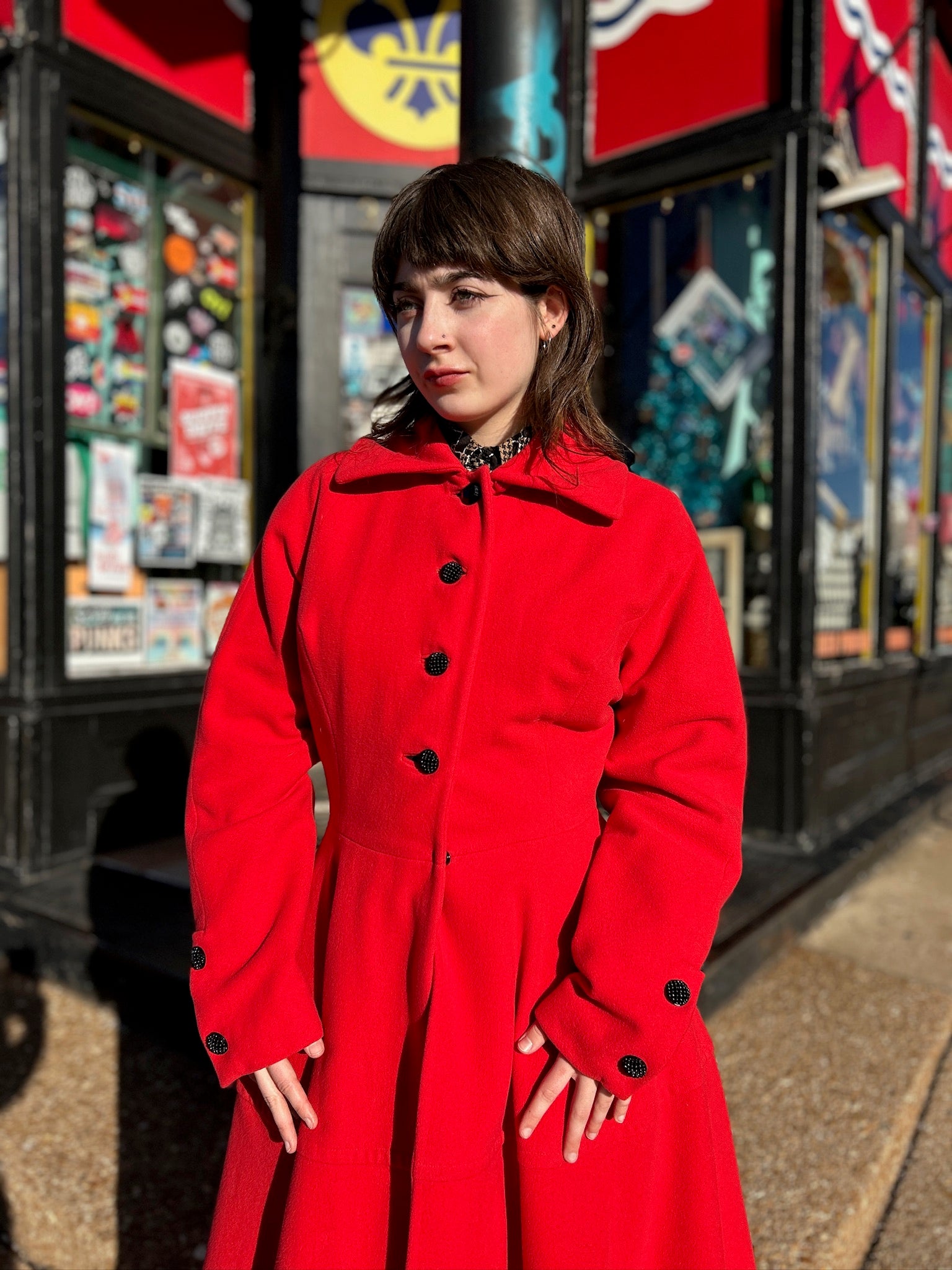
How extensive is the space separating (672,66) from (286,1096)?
4778 mm

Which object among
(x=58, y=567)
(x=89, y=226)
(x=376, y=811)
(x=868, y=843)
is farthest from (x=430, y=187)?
(x=868, y=843)

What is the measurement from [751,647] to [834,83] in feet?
8.69

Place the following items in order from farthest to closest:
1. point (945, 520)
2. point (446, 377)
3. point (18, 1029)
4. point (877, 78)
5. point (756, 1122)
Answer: point (945, 520) → point (877, 78) → point (18, 1029) → point (756, 1122) → point (446, 377)

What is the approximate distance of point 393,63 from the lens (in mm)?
4832

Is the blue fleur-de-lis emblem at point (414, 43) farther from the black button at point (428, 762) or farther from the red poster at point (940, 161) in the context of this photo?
the black button at point (428, 762)

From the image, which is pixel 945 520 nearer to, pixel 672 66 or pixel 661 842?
pixel 672 66

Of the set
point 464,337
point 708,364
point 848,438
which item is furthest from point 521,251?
point 848,438

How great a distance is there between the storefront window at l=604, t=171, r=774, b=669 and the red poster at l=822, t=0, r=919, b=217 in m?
0.71

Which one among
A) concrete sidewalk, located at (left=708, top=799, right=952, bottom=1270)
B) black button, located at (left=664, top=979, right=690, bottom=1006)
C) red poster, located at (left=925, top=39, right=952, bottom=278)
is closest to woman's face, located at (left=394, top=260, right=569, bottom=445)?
black button, located at (left=664, top=979, right=690, bottom=1006)

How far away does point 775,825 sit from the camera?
Result: 421cm

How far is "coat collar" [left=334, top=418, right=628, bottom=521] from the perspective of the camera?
1.30 metres

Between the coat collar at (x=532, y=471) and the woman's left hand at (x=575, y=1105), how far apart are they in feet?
2.41

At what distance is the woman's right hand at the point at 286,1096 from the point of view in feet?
4.16

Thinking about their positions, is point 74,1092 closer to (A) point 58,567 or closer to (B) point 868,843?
(A) point 58,567
